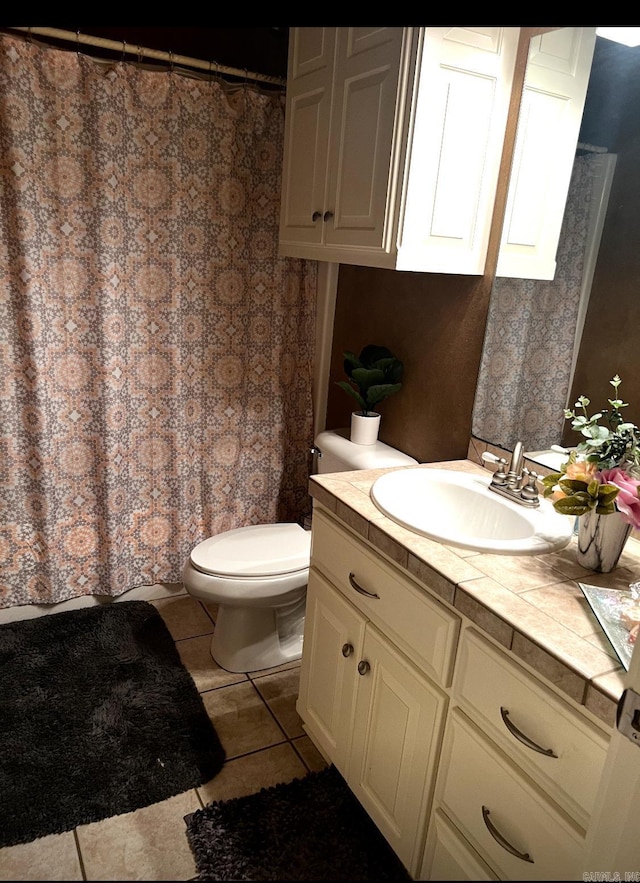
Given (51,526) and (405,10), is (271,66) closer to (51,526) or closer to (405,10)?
(51,526)

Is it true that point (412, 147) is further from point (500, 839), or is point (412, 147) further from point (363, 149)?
point (500, 839)

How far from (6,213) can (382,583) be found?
1.63 meters

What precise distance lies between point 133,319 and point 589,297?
1499 millimetres

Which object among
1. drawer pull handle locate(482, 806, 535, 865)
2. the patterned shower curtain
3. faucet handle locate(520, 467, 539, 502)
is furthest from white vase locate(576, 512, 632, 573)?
the patterned shower curtain

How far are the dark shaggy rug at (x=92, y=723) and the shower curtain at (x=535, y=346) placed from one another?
125 centimetres

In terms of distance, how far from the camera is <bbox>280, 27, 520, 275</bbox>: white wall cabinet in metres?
1.51

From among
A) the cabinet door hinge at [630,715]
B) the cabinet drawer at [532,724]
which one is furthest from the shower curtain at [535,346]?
the cabinet door hinge at [630,715]

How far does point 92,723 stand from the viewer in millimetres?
1856

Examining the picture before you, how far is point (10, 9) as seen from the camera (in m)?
0.25

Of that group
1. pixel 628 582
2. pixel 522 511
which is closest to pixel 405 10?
pixel 628 582

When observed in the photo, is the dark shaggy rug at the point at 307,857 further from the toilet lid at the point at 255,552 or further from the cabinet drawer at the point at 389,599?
the toilet lid at the point at 255,552

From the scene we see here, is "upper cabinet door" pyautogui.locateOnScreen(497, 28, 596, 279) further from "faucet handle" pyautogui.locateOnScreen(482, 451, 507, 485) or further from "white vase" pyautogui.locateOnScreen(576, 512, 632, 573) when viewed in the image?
"white vase" pyautogui.locateOnScreen(576, 512, 632, 573)

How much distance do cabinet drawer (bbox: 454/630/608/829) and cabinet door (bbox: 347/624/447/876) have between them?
4.5 inches

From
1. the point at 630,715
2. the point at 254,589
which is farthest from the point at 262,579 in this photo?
the point at 630,715
